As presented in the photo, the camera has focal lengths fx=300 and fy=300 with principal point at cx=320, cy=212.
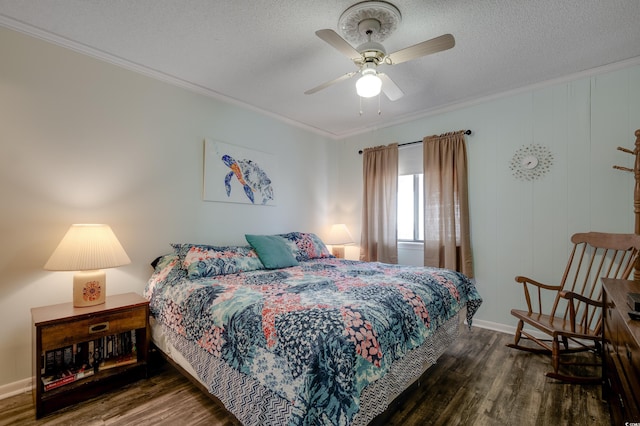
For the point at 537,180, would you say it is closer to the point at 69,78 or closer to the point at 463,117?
the point at 463,117

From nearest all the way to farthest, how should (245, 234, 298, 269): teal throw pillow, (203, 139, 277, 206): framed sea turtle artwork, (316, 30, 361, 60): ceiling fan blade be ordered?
(316, 30, 361, 60): ceiling fan blade, (245, 234, 298, 269): teal throw pillow, (203, 139, 277, 206): framed sea turtle artwork

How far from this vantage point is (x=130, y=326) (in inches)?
84.0

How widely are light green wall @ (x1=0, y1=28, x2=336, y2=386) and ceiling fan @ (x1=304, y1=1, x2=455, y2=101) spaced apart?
1.81 m

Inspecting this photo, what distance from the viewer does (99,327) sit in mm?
2014

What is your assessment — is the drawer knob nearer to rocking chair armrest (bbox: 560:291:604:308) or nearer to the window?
rocking chair armrest (bbox: 560:291:604:308)

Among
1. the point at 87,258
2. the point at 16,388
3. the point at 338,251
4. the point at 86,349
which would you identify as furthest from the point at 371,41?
the point at 16,388

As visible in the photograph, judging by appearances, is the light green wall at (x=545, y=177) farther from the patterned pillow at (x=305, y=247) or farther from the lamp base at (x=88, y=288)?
the lamp base at (x=88, y=288)

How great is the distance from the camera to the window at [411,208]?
3.90m

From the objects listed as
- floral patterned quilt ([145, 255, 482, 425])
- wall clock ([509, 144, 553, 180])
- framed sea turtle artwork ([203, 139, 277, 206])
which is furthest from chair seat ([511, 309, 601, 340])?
framed sea turtle artwork ([203, 139, 277, 206])

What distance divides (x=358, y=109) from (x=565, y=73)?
202 cm

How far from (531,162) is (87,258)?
12.8ft

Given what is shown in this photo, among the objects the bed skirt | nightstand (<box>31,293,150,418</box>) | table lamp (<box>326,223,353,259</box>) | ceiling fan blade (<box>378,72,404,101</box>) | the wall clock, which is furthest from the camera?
table lamp (<box>326,223,353,259</box>)

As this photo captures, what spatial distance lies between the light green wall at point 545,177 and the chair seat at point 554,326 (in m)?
0.64

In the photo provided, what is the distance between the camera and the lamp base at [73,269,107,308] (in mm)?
2064
